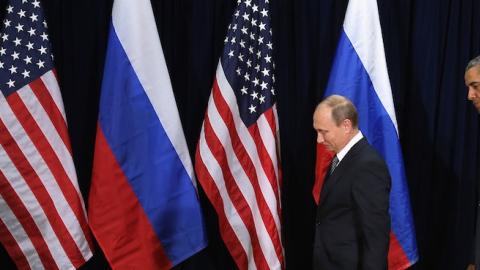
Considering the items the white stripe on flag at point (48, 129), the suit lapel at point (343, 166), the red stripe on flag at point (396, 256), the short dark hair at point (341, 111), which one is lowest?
the red stripe on flag at point (396, 256)

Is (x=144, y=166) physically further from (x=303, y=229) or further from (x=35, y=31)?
(x=303, y=229)

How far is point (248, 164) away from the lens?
125 inches

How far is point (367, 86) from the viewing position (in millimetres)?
3244

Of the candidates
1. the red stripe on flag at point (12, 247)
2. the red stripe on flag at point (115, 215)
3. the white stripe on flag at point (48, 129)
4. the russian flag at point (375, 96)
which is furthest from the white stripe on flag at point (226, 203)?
the red stripe on flag at point (12, 247)

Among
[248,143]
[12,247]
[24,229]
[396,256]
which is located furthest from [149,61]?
[396,256]

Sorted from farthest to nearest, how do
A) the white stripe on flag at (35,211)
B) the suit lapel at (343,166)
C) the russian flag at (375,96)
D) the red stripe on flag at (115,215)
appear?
the russian flag at (375,96) < the red stripe on flag at (115,215) < the white stripe on flag at (35,211) < the suit lapel at (343,166)

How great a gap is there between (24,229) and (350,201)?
164 centimetres

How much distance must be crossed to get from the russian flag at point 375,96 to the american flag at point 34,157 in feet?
4.55

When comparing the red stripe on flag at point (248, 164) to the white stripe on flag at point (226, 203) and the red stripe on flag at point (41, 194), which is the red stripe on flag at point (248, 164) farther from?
the red stripe on flag at point (41, 194)

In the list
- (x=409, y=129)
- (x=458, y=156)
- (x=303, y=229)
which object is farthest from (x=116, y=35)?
(x=458, y=156)

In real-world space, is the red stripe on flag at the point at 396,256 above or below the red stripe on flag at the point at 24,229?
below

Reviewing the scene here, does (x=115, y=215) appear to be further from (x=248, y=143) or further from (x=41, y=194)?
(x=248, y=143)

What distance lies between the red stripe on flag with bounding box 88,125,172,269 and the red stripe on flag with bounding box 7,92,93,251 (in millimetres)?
93

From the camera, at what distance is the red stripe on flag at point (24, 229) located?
2.82 metres
